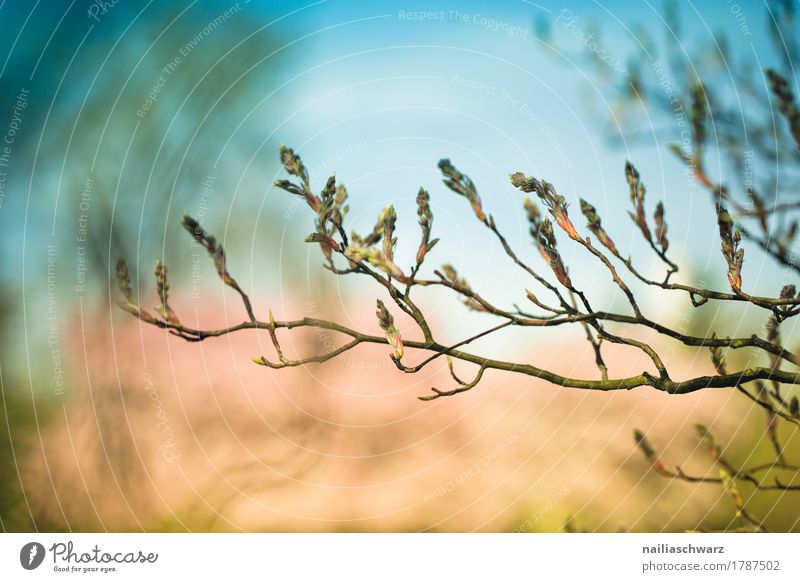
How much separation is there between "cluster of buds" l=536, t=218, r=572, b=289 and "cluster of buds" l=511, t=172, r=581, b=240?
0.09 ft

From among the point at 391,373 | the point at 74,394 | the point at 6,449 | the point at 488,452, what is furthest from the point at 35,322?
the point at 488,452

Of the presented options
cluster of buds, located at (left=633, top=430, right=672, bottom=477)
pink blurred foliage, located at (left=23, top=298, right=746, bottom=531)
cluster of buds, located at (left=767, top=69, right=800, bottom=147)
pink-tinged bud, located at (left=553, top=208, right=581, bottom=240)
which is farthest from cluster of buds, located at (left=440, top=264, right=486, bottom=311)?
pink blurred foliage, located at (left=23, top=298, right=746, bottom=531)

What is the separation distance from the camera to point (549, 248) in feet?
3.81

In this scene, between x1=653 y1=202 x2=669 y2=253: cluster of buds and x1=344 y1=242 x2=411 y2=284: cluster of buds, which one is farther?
x1=653 y1=202 x2=669 y2=253: cluster of buds

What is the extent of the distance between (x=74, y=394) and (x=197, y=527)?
0.89 meters

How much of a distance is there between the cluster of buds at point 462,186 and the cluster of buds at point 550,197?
0.39ft

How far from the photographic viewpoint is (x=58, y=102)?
3.07 metres

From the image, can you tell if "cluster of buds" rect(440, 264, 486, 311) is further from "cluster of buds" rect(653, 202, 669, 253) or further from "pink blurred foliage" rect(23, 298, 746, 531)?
"pink blurred foliage" rect(23, 298, 746, 531)

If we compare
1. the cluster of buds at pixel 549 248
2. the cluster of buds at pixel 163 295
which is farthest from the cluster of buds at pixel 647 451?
the cluster of buds at pixel 163 295

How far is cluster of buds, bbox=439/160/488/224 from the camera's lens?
41.6 inches

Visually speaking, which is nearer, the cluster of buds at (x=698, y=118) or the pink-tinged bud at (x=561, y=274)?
the cluster of buds at (x=698, y=118)
